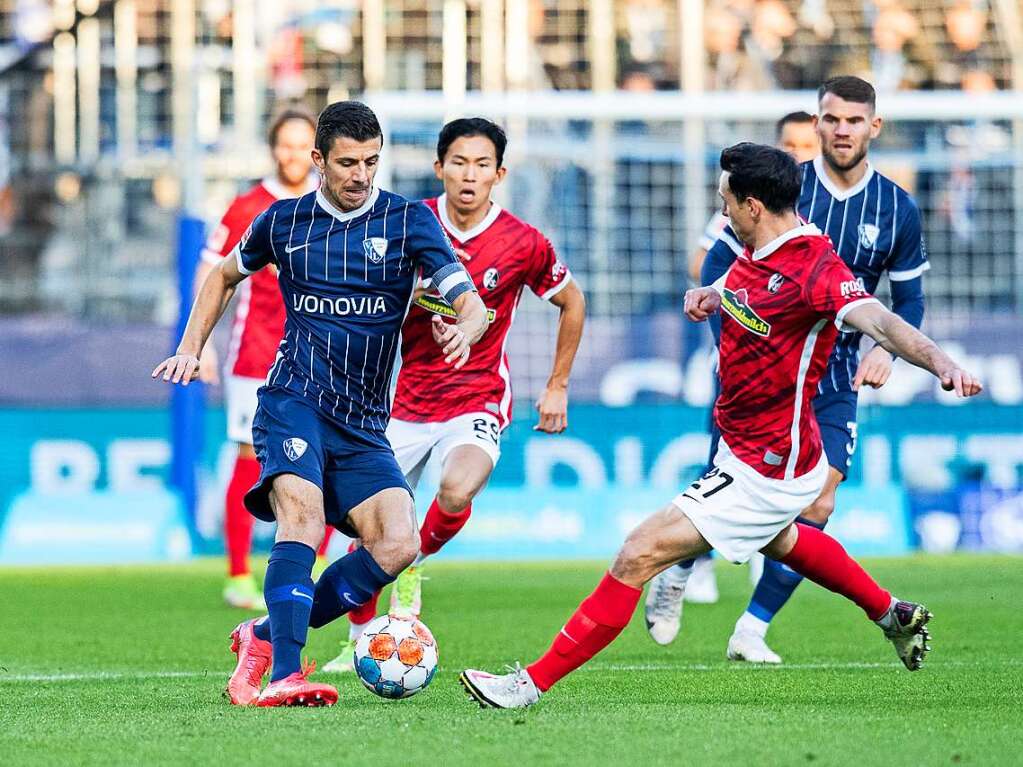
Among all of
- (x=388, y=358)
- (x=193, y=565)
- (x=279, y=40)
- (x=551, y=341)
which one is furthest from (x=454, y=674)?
(x=279, y=40)

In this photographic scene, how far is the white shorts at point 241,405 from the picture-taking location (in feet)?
32.3

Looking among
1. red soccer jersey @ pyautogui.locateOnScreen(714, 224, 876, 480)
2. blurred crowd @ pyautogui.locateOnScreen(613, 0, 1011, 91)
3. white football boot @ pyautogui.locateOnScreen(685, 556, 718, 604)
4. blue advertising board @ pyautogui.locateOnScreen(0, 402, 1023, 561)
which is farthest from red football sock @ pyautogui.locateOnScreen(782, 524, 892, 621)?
blurred crowd @ pyautogui.locateOnScreen(613, 0, 1011, 91)

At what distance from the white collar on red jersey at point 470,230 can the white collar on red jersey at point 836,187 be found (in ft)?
4.53

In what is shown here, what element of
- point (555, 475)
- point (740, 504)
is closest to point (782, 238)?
point (740, 504)

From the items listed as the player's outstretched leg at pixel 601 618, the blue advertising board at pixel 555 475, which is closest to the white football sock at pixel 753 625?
the player's outstretched leg at pixel 601 618

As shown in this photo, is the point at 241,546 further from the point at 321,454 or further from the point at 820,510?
the point at 321,454

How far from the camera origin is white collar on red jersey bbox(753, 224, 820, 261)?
5891mm

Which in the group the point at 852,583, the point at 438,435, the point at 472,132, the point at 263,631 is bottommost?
the point at 263,631

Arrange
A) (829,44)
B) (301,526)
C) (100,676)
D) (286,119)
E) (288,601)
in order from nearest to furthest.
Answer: (288,601), (301,526), (100,676), (286,119), (829,44)

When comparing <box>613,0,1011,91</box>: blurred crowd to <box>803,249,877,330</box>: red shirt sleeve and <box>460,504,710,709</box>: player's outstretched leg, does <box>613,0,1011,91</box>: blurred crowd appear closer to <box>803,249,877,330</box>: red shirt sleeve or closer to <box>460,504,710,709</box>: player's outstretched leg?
<box>803,249,877,330</box>: red shirt sleeve

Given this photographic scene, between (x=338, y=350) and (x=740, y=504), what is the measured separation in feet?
4.78

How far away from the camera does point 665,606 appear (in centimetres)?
765

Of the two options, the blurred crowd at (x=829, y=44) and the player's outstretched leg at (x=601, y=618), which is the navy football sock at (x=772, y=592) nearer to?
the player's outstretched leg at (x=601, y=618)

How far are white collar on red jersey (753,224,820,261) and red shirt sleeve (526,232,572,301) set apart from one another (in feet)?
6.02
